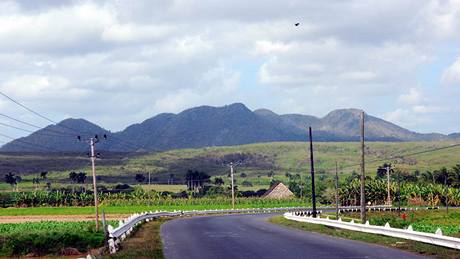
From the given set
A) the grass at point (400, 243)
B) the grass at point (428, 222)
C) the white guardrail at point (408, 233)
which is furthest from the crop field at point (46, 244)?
the grass at point (428, 222)

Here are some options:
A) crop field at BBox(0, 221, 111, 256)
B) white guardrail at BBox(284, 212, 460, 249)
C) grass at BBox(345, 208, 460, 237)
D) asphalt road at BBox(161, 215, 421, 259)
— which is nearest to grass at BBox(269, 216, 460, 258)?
white guardrail at BBox(284, 212, 460, 249)

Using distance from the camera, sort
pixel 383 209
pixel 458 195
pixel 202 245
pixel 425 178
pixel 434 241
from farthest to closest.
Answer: pixel 425 178 < pixel 458 195 < pixel 383 209 < pixel 202 245 < pixel 434 241

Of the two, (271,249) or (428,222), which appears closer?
(271,249)

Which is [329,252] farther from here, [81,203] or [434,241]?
[81,203]

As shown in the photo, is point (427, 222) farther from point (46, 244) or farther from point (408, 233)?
point (46, 244)

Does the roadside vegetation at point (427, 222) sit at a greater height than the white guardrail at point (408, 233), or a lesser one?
lesser

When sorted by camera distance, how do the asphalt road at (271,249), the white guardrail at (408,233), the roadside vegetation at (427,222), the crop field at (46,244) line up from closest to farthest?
the asphalt road at (271,249) < the white guardrail at (408,233) < the crop field at (46,244) < the roadside vegetation at (427,222)

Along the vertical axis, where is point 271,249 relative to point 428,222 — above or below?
above

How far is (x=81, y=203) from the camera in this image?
452 feet

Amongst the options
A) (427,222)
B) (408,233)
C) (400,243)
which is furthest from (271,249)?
(427,222)

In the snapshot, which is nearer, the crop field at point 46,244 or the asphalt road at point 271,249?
the asphalt road at point 271,249

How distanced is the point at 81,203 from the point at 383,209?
58.6m

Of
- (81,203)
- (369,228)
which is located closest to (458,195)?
(81,203)

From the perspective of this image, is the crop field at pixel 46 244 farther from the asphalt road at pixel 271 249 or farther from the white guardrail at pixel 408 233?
the white guardrail at pixel 408 233
